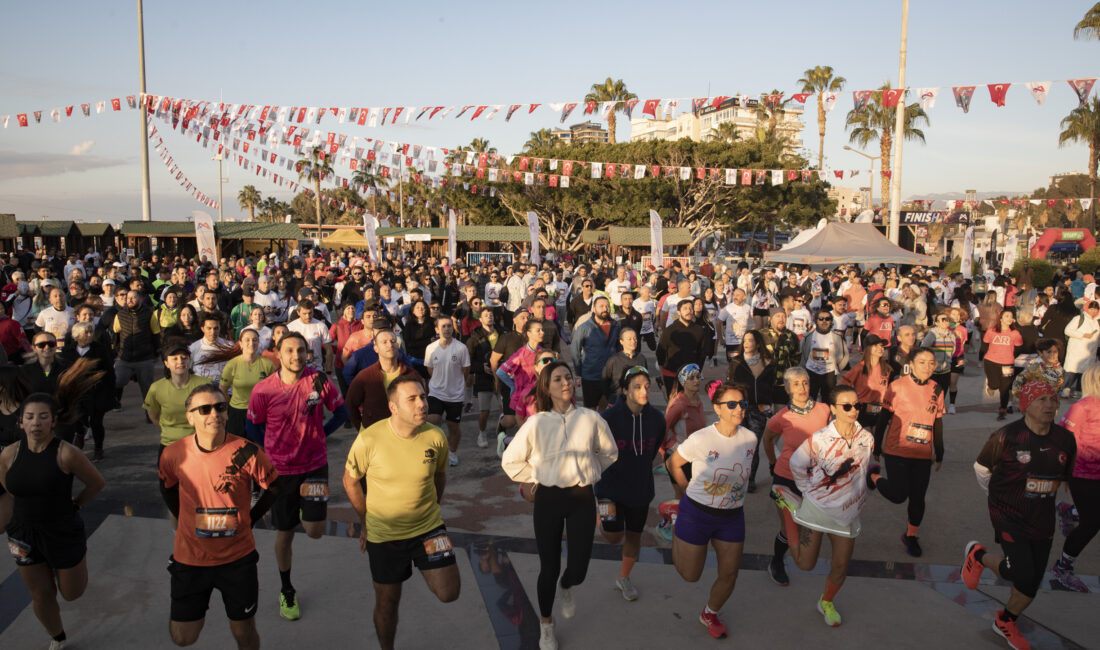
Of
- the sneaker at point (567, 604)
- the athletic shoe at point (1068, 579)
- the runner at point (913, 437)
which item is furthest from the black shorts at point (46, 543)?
the athletic shoe at point (1068, 579)

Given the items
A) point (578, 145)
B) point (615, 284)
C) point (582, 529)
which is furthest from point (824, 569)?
point (578, 145)

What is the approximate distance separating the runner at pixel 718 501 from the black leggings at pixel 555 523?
0.58 m

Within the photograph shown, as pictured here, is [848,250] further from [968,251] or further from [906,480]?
[906,480]

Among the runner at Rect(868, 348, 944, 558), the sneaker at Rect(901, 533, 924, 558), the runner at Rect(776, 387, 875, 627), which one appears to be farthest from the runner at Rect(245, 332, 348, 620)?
the sneaker at Rect(901, 533, 924, 558)

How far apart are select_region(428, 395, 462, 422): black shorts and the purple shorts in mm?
3465

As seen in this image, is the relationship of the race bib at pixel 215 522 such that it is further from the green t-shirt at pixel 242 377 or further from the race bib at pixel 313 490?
the green t-shirt at pixel 242 377

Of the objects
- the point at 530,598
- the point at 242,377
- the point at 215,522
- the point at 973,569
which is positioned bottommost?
the point at 530,598

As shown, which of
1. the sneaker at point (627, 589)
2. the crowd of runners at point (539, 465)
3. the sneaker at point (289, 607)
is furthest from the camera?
the sneaker at point (627, 589)

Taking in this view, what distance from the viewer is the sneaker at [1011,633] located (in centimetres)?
389

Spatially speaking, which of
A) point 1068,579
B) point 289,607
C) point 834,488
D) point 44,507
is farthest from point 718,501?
point 44,507

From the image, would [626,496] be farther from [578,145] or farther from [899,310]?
[578,145]

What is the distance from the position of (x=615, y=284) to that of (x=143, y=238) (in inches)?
1259

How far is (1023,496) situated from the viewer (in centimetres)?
396

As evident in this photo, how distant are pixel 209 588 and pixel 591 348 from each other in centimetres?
467
